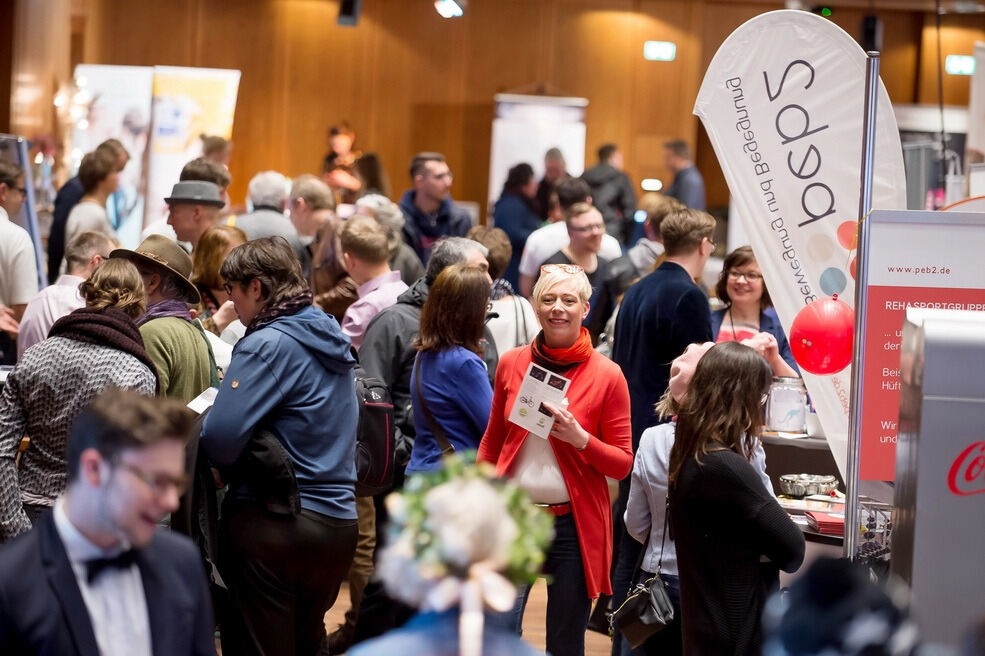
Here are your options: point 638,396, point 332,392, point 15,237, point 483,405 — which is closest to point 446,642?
point 332,392

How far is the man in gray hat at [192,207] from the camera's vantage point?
213 inches

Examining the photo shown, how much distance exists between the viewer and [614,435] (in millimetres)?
3707

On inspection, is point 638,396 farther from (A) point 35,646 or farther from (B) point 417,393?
(A) point 35,646

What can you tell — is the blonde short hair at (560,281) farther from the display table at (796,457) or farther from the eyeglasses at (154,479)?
the eyeglasses at (154,479)

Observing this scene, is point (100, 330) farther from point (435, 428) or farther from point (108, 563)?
point (108, 563)

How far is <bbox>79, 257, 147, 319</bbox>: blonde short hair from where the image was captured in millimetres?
3609

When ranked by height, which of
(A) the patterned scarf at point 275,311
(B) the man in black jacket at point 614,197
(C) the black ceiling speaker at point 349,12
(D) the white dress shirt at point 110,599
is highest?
(C) the black ceiling speaker at point 349,12

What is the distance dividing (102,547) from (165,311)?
7.10 ft

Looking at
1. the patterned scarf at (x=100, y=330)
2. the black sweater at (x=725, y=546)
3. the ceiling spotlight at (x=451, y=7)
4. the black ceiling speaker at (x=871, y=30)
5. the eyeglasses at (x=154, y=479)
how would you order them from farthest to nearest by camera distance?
1. the black ceiling speaker at (x=871, y=30)
2. the ceiling spotlight at (x=451, y=7)
3. the patterned scarf at (x=100, y=330)
4. the black sweater at (x=725, y=546)
5. the eyeglasses at (x=154, y=479)

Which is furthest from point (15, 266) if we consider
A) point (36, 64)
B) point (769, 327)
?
point (36, 64)

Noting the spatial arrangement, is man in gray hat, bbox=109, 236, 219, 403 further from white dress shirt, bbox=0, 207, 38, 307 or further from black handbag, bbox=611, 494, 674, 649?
black handbag, bbox=611, 494, 674, 649

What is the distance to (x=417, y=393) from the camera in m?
3.97

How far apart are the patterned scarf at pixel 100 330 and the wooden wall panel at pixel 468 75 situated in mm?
10148

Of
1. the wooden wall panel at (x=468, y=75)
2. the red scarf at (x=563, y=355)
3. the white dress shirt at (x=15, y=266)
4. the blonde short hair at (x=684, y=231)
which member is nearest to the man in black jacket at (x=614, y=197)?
the wooden wall panel at (x=468, y=75)
